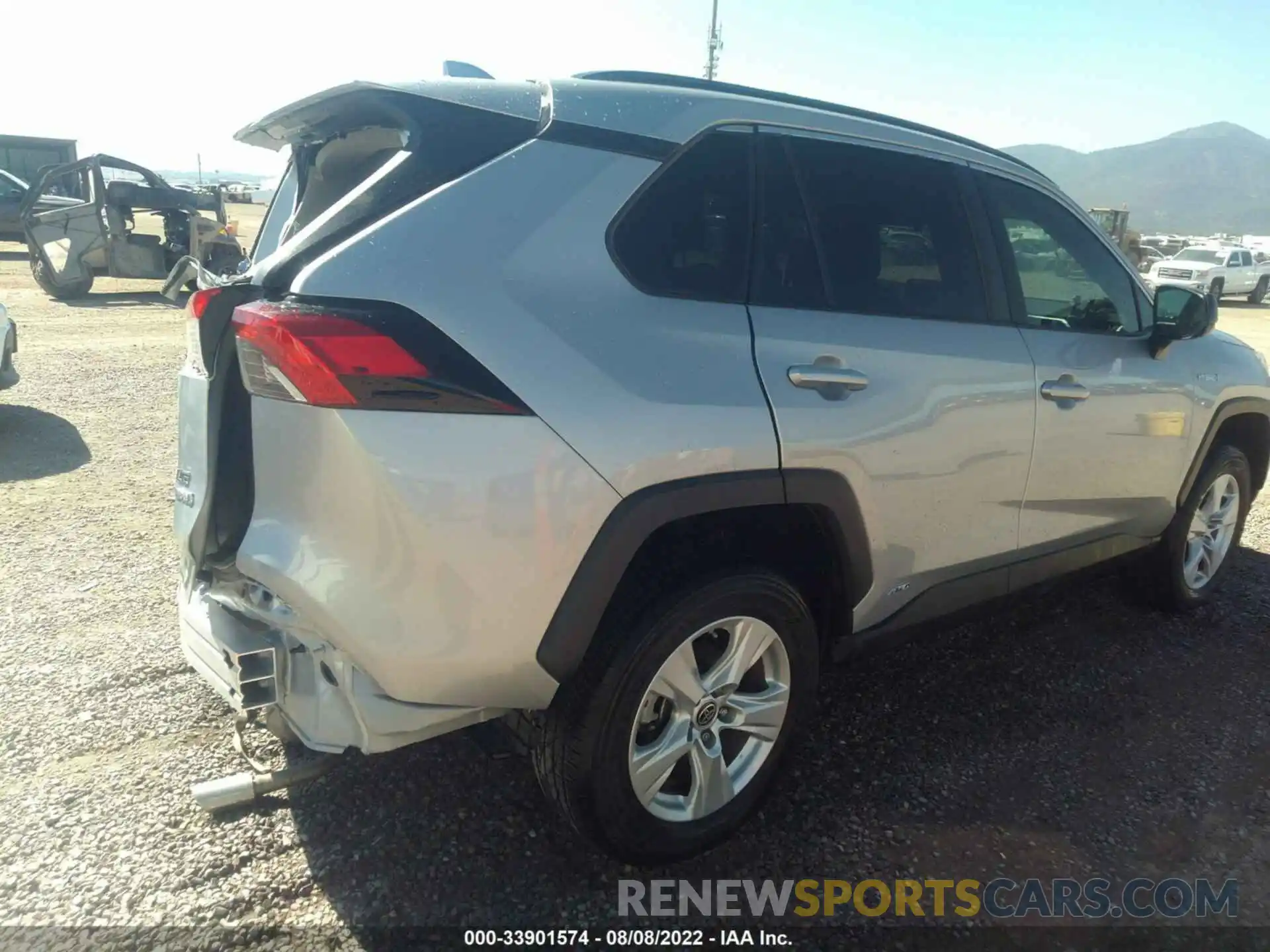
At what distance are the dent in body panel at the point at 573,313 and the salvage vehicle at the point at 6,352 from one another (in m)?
6.11

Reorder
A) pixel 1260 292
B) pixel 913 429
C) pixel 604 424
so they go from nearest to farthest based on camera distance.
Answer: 1. pixel 604 424
2. pixel 913 429
3. pixel 1260 292

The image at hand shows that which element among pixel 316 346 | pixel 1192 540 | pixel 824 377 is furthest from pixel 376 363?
pixel 1192 540

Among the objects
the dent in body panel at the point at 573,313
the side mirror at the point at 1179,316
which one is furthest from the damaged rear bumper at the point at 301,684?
the side mirror at the point at 1179,316

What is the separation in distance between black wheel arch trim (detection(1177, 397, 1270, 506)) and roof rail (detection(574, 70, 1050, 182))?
175 centimetres

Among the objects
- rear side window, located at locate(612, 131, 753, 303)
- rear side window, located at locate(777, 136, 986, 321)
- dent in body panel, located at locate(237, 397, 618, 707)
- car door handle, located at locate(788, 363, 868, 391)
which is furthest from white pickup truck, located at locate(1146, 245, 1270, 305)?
dent in body panel, located at locate(237, 397, 618, 707)

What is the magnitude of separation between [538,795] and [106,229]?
14885mm

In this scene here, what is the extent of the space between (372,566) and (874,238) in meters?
1.73

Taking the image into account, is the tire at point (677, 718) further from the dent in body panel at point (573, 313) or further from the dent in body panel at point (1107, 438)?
the dent in body panel at point (1107, 438)

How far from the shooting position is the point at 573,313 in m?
1.97

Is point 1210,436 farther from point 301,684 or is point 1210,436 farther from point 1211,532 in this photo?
point 301,684

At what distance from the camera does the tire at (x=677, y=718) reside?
213 centimetres

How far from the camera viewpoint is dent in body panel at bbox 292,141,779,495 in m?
1.86

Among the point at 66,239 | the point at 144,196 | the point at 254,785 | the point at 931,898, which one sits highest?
the point at 144,196

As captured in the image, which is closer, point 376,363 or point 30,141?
point 376,363
